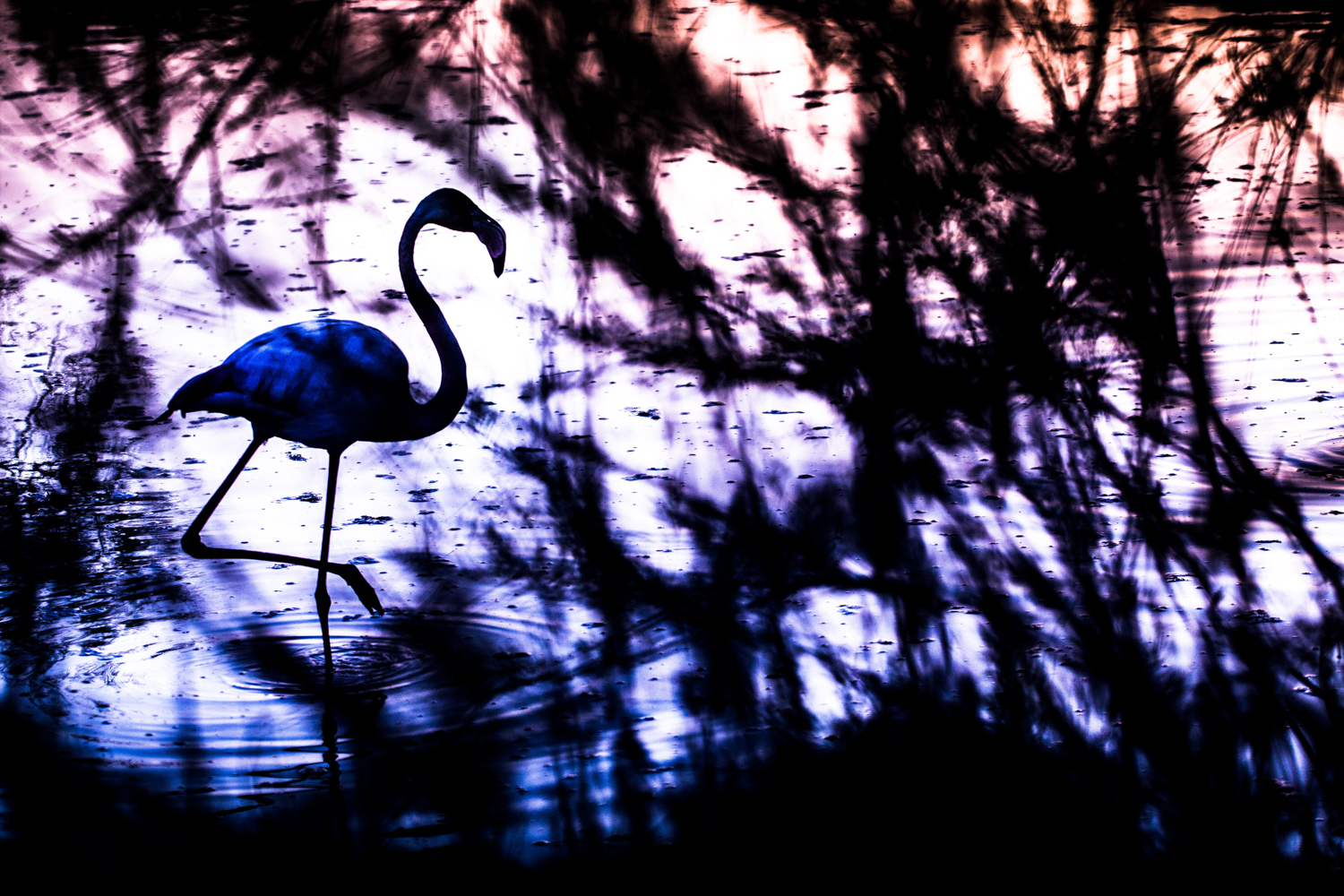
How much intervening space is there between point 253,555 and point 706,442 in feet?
3.35

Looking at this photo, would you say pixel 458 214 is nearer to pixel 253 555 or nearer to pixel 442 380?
pixel 442 380

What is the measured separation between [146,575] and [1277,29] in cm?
456

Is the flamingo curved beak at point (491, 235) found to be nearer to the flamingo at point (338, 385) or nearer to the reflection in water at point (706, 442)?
the flamingo at point (338, 385)

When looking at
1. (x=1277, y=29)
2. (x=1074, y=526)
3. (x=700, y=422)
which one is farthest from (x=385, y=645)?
(x=1277, y=29)

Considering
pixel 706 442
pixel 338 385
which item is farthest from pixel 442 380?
pixel 706 442

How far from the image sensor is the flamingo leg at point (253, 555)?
2.58 metres

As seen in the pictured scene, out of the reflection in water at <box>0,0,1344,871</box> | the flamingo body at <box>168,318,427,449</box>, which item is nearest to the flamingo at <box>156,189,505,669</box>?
the flamingo body at <box>168,318,427,449</box>

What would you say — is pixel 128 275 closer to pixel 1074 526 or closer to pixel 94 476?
pixel 94 476

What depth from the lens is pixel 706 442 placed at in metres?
3.23

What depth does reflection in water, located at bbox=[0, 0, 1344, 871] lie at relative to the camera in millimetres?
2135

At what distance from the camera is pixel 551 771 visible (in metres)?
2.13

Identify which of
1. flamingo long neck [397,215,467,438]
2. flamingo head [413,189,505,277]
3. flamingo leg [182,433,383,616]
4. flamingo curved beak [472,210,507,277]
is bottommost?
flamingo leg [182,433,383,616]

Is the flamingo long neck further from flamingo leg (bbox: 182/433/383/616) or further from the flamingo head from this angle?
flamingo leg (bbox: 182/433/383/616)

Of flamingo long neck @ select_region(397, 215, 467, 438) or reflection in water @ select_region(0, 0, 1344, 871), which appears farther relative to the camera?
flamingo long neck @ select_region(397, 215, 467, 438)
